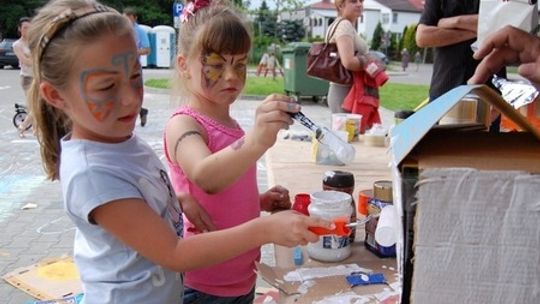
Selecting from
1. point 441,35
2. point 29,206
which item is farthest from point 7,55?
point 441,35

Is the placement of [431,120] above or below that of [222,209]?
above

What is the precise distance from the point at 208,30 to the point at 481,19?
867mm

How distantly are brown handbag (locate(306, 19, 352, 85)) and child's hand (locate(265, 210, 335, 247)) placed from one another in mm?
2857

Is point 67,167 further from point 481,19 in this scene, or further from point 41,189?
point 41,189

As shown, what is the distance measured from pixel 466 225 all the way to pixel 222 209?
830 millimetres

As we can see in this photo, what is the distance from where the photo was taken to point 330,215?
117 centimetres

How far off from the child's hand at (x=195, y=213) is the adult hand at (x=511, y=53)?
2.58ft

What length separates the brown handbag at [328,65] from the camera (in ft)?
12.0

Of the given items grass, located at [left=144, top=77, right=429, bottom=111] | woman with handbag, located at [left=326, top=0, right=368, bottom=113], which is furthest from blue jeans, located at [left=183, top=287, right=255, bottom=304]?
grass, located at [left=144, top=77, right=429, bottom=111]

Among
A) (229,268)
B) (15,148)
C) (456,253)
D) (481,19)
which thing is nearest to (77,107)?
(229,268)

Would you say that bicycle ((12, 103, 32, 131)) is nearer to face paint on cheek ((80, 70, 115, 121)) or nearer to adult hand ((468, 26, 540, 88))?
face paint on cheek ((80, 70, 115, 121))

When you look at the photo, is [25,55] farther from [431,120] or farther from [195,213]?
[431,120]

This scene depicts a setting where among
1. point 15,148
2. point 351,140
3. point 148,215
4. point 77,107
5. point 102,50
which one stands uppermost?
point 102,50

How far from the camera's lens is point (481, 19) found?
1.60 m
